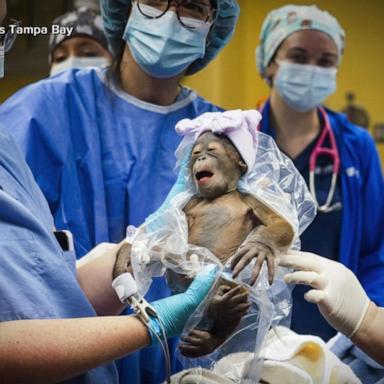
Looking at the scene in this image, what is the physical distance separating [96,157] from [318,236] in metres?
0.64

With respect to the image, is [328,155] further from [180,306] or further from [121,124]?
[180,306]

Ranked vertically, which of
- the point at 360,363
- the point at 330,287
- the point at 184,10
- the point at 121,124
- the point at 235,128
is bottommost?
the point at 360,363

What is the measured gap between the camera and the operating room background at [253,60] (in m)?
1.66

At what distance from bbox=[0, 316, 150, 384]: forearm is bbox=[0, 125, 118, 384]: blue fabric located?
54 millimetres

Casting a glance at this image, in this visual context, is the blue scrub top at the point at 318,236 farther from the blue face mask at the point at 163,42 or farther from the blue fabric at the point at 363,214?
the blue face mask at the point at 163,42

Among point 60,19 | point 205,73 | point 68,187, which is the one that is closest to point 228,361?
point 68,187

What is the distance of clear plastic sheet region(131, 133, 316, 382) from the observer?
3.90 feet

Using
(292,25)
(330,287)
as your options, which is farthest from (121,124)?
(292,25)

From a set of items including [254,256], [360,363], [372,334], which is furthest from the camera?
[360,363]

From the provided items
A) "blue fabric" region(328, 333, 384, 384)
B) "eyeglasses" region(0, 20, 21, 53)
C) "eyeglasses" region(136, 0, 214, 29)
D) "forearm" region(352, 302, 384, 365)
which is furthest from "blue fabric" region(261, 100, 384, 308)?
"eyeglasses" region(0, 20, 21, 53)

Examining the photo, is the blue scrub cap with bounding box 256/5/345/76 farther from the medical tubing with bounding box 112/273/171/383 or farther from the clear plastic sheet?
the medical tubing with bounding box 112/273/171/383

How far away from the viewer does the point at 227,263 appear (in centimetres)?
118

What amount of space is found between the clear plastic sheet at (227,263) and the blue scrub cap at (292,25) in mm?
879

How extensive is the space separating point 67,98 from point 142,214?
1.00 feet
